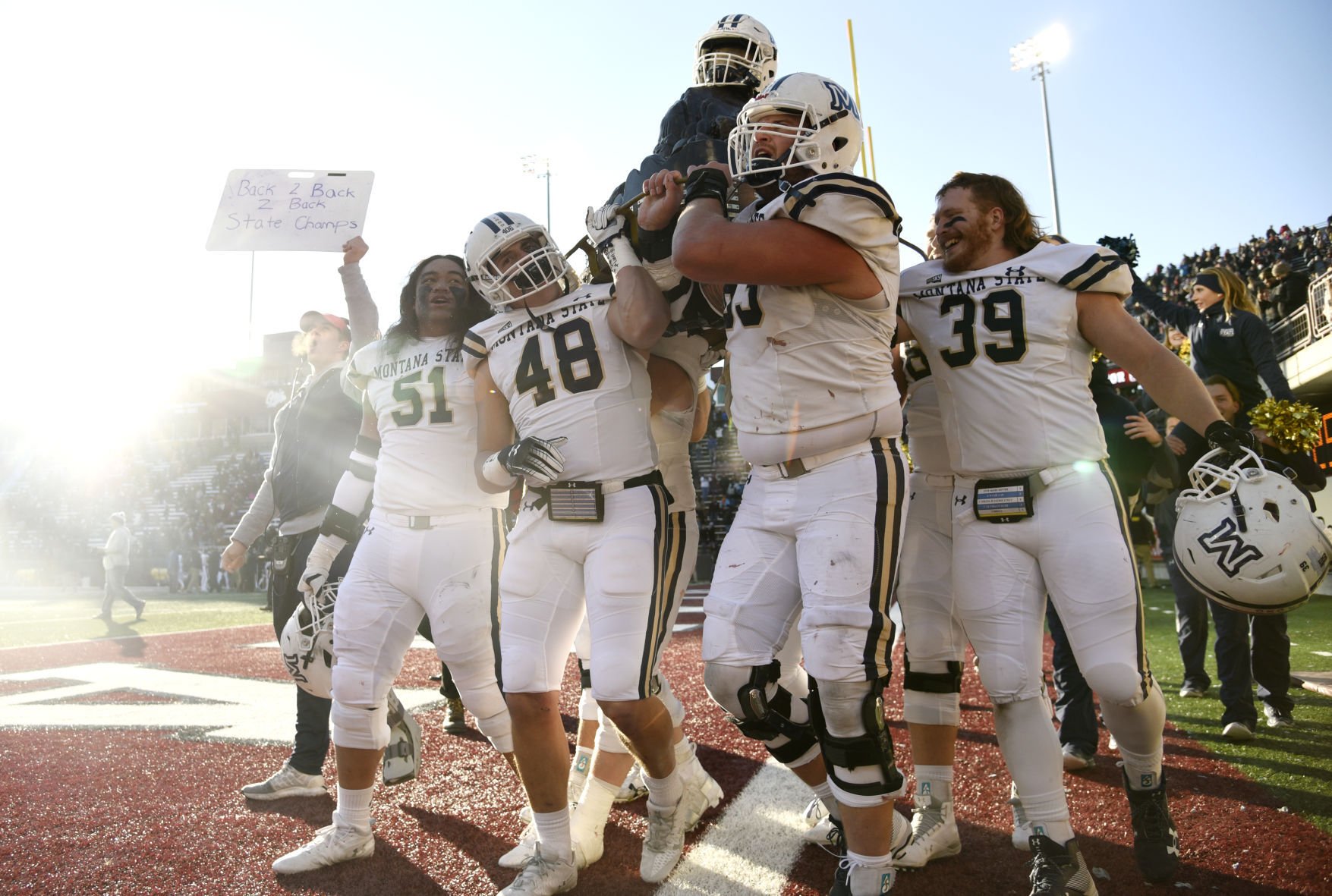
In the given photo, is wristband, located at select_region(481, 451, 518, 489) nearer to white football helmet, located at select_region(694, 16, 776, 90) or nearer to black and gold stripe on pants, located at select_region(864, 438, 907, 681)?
black and gold stripe on pants, located at select_region(864, 438, 907, 681)

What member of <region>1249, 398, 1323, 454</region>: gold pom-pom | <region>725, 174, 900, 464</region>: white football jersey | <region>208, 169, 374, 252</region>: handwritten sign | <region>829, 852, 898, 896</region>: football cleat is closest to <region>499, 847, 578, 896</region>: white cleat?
<region>829, 852, 898, 896</region>: football cleat

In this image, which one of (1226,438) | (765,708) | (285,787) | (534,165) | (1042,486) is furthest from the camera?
(534,165)

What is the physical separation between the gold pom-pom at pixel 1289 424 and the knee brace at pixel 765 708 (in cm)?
296

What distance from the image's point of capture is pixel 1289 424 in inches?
170

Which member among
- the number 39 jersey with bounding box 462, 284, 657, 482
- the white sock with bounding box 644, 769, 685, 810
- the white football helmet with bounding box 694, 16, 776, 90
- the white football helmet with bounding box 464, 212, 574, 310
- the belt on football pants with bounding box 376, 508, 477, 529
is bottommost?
the white sock with bounding box 644, 769, 685, 810

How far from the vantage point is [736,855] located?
2973 mm

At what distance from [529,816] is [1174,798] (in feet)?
7.88

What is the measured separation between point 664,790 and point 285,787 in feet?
6.22

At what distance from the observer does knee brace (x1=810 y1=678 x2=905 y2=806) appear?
91.8 inches

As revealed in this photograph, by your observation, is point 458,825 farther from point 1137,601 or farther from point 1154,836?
point 1137,601

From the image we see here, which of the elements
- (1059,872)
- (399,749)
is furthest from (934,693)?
(399,749)

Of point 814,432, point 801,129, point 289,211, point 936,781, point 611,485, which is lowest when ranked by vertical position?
point 936,781

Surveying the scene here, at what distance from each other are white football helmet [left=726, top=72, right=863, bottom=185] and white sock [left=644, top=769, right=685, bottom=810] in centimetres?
185

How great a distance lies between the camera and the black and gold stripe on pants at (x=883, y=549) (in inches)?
93.4
